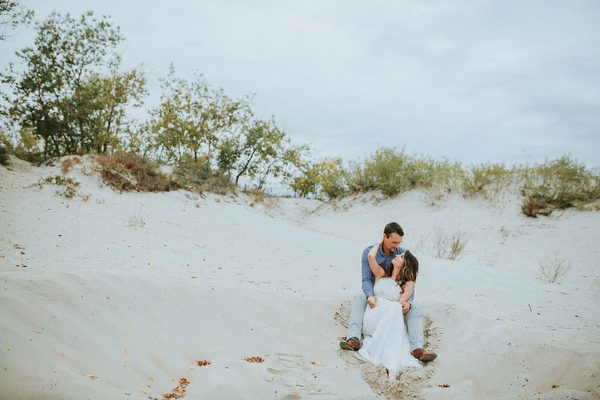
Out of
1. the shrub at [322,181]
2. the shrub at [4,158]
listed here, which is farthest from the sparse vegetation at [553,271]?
the shrub at [4,158]

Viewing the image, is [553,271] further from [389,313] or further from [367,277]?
[389,313]

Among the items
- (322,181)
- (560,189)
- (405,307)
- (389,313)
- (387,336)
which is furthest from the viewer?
(322,181)

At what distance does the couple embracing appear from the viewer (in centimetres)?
345

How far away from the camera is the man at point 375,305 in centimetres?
360

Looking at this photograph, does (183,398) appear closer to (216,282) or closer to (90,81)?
(216,282)

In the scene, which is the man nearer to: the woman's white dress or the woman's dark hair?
the woman's white dress

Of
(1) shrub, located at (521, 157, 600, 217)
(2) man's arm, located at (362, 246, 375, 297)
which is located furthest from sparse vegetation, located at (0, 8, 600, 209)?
(2) man's arm, located at (362, 246, 375, 297)

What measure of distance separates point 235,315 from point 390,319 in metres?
1.71

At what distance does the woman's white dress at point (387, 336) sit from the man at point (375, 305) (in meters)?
0.07

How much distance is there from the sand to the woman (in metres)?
0.16

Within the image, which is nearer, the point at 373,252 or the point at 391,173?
the point at 373,252

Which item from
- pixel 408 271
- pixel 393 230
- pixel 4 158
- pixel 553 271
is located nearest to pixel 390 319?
pixel 408 271

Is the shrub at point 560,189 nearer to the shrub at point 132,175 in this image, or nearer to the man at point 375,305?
the man at point 375,305

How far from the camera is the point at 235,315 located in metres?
3.96
